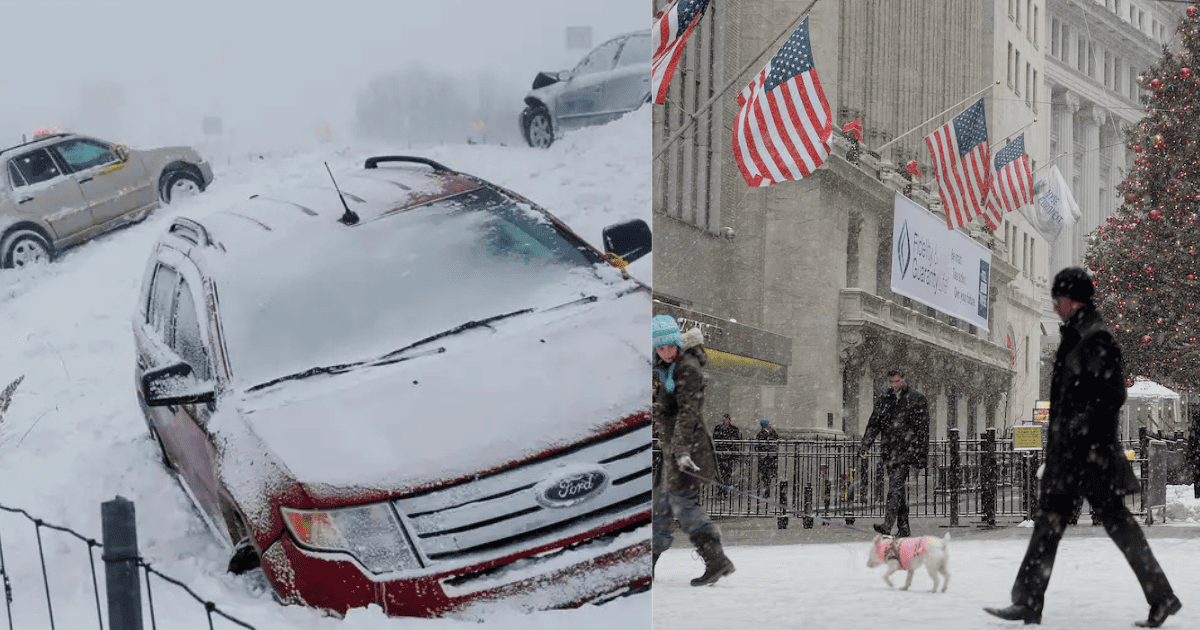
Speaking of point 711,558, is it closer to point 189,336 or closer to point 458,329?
point 458,329

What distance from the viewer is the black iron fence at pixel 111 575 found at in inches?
96.1

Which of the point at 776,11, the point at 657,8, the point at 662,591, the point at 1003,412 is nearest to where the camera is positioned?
the point at 662,591

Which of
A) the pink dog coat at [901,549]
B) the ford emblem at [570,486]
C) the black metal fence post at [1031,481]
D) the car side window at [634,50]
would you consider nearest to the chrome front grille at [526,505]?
the ford emblem at [570,486]

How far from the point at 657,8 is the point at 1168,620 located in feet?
9.94

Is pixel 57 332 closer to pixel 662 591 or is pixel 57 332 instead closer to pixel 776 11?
pixel 662 591

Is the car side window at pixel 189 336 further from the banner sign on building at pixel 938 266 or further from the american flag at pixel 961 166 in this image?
the american flag at pixel 961 166

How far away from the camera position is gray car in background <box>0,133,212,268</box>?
2.44 metres

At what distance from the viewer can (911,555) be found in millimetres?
5312

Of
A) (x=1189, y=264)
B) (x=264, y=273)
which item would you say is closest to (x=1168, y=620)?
(x=264, y=273)

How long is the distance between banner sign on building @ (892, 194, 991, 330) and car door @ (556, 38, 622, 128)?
3975 millimetres

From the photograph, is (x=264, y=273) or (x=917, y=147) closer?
(x=264, y=273)

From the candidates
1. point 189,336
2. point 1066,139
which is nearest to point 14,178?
point 189,336

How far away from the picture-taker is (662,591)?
4.84 m

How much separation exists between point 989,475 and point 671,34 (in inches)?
122
